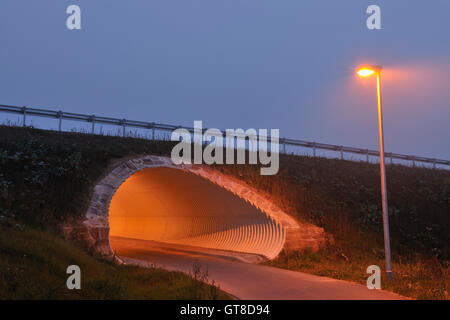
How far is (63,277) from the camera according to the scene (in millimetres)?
9625

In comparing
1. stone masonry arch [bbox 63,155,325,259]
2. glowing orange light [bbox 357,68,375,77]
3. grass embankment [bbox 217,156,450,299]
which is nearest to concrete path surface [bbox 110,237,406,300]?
grass embankment [bbox 217,156,450,299]

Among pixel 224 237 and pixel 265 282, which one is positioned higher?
pixel 224 237

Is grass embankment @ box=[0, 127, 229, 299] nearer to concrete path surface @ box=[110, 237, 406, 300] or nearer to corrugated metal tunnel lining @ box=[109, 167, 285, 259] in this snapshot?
concrete path surface @ box=[110, 237, 406, 300]

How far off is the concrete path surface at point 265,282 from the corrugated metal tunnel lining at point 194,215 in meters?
1.78

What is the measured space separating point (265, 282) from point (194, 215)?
1177 cm

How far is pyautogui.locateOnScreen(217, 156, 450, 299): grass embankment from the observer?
543 inches

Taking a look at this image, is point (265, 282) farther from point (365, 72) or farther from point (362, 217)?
point (362, 217)

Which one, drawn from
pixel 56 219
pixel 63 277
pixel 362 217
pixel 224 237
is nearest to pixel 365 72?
pixel 362 217

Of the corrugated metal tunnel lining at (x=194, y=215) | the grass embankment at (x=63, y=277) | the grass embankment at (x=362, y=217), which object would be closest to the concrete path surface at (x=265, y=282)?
the grass embankment at (x=362, y=217)

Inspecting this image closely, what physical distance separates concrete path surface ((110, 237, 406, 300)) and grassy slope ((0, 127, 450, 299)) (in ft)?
3.45

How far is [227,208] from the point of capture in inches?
818

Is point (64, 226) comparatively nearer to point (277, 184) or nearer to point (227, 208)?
point (227, 208)

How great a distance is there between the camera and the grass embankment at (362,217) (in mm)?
13797
